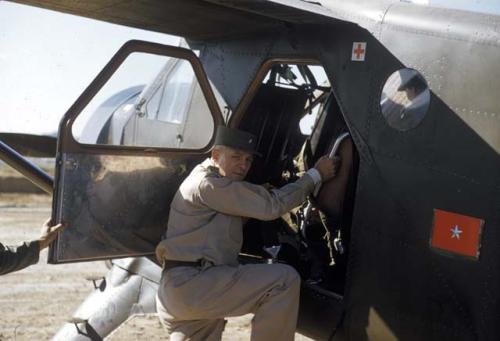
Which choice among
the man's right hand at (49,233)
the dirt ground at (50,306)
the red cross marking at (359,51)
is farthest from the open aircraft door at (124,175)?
the dirt ground at (50,306)

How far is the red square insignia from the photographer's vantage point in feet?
11.1

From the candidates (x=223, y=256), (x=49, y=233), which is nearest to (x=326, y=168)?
(x=223, y=256)

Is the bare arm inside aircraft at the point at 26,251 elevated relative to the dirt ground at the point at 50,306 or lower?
elevated

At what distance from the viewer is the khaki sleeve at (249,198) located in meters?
4.12

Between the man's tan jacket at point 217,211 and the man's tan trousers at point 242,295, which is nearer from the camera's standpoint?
the man's tan trousers at point 242,295

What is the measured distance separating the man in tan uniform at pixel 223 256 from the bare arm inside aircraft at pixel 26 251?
71 centimetres

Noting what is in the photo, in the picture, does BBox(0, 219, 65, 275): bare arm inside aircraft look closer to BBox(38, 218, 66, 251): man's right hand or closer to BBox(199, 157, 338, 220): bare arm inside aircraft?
BBox(38, 218, 66, 251): man's right hand

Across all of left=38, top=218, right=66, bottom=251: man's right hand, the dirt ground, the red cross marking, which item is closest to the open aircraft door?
left=38, top=218, right=66, bottom=251: man's right hand

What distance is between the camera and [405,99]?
3.71 metres

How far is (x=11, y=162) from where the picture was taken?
15.7ft

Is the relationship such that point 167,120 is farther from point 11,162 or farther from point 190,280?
point 190,280

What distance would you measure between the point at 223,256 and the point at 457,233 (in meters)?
1.52

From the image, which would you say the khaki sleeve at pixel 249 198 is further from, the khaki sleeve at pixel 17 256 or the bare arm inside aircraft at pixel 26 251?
the khaki sleeve at pixel 17 256

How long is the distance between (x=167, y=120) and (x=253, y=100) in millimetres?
824
